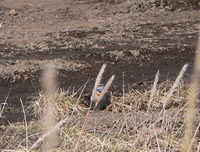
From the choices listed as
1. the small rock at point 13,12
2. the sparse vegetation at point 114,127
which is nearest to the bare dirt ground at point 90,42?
the small rock at point 13,12

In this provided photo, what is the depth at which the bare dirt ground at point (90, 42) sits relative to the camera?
6582mm

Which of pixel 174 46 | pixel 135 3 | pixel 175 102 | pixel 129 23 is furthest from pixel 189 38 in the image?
pixel 175 102

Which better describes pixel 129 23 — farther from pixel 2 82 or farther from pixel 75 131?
pixel 75 131

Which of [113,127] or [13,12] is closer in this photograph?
[113,127]

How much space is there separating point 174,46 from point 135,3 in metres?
2.32

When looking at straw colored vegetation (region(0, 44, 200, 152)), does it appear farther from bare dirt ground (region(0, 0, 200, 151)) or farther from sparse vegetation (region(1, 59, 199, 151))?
bare dirt ground (region(0, 0, 200, 151))

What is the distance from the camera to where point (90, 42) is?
7.93 metres

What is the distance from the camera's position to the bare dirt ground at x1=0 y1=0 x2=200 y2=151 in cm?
658

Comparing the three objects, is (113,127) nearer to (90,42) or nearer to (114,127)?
(114,127)

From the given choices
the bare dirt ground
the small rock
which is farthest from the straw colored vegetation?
the small rock

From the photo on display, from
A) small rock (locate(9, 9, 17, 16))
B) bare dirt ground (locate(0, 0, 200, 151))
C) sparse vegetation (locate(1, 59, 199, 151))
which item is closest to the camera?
sparse vegetation (locate(1, 59, 199, 151))

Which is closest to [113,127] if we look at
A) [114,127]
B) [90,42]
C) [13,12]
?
[114,127]

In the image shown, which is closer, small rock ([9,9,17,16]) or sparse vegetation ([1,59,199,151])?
sparse vegetation ([1,59,199,151])

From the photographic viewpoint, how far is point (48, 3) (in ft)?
32.1
